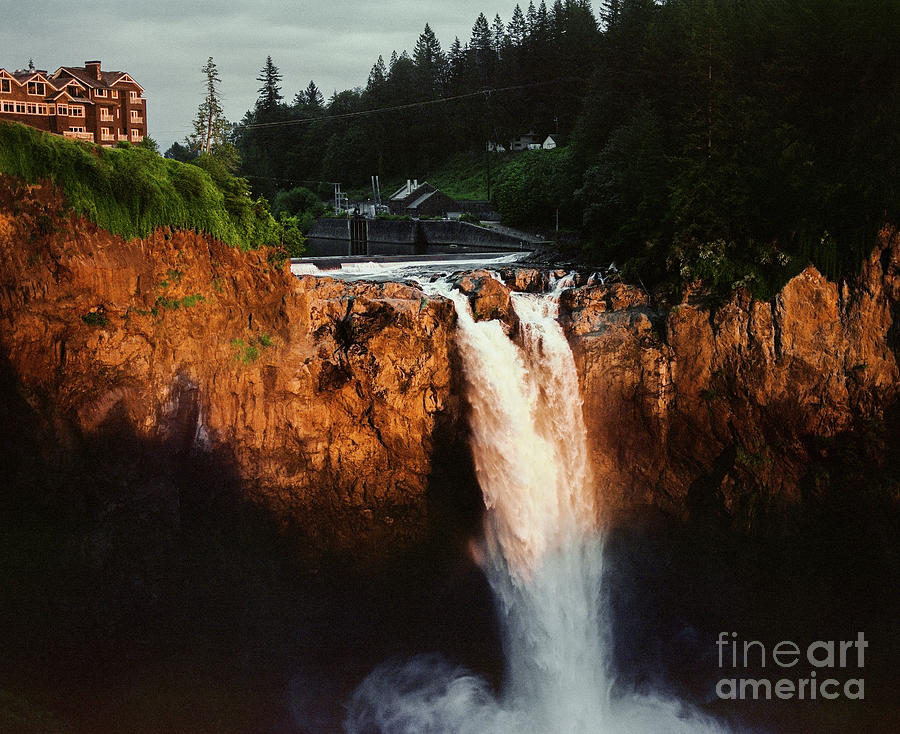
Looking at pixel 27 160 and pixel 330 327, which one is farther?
pixel 330 327

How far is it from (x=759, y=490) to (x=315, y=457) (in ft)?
40.6

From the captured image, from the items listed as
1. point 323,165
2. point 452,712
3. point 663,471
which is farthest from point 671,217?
point 323,165

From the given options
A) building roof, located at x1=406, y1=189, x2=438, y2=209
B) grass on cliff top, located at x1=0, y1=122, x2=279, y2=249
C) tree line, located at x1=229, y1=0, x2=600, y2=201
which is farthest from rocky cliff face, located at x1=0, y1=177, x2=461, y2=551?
tree line, located at x1=229, y1=0, x2=600, y2=201

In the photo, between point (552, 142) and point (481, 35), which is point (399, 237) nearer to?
point (552, 142)

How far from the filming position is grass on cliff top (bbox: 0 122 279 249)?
56.7 feet

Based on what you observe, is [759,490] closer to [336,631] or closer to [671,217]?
[671,217]

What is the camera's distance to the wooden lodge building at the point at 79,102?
783 inches

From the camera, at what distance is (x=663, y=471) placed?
73.1 feet

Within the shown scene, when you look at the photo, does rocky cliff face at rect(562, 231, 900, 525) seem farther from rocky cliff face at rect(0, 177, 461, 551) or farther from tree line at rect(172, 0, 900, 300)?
rocky cliff face at rect(0, 177, 461, 551)

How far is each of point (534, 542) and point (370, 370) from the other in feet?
21.2

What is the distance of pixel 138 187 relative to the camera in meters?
18.6

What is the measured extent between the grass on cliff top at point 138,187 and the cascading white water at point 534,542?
5980 mm

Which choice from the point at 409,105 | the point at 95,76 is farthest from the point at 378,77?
the point at 95,76

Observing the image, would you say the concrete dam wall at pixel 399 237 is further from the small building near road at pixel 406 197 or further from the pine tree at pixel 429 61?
the pine tree at pixel 429 61
